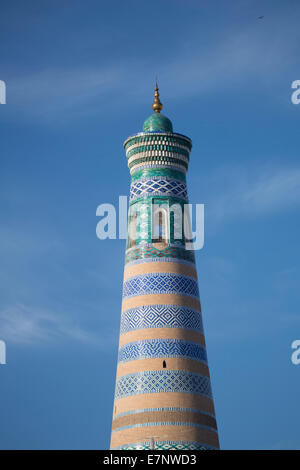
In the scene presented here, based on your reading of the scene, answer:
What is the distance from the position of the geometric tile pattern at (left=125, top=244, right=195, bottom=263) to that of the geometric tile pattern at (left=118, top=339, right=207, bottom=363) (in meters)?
2.58

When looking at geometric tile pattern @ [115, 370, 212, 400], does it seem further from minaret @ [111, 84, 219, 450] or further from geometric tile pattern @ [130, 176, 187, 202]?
geometric tile pattern @ [130, 176, 187, 202]

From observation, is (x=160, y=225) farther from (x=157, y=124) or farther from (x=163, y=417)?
(x=163, y=417)

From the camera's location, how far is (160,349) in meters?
28.6

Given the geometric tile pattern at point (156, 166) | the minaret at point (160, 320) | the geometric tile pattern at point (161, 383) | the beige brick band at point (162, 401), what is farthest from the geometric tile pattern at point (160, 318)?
the geometric tile pattern at point (156, 166)

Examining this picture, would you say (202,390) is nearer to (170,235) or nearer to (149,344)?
(149,344)

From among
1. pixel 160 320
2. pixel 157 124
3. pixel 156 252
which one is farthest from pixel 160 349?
pixel 157 124

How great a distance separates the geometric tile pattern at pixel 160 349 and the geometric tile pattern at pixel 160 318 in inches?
18.4

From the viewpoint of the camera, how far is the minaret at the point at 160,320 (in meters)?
27.9

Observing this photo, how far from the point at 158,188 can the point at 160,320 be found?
4.14 metres

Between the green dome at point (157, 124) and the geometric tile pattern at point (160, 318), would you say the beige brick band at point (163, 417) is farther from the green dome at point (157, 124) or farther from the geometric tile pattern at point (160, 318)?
the green dome at point (157, 124)
